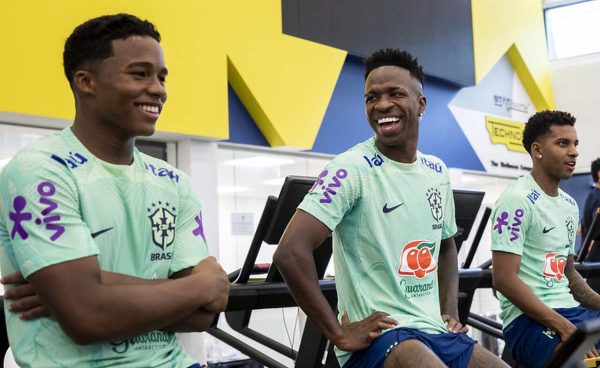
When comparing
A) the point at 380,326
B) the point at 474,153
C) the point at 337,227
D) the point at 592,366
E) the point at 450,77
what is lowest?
the point at 592,366

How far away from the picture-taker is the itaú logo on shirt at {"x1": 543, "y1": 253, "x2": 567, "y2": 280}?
10.9 feet

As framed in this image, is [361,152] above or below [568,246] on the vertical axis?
above

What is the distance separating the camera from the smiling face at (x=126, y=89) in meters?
1.74

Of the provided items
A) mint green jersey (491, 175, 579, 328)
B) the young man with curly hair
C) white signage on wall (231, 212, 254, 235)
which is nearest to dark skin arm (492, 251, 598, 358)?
the young man with curly hair

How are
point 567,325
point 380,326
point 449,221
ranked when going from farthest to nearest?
1. point 567,325
2. point 449,221
3. point 380,326

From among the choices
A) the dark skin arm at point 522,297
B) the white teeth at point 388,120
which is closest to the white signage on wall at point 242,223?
the dark skin arm at point 522,297

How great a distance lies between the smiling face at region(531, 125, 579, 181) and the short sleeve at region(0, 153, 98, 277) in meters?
2.50

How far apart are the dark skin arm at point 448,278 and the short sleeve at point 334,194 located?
558 millimetres

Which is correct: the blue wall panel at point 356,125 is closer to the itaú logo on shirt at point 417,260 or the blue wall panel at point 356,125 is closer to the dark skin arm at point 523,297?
the dark skin arm at point 523,297

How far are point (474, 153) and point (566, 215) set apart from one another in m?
5.95

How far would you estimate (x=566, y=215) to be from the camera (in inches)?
134

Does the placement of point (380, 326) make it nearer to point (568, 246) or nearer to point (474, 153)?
point (568, 246)

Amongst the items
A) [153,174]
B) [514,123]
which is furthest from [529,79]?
Answer: [153,174]

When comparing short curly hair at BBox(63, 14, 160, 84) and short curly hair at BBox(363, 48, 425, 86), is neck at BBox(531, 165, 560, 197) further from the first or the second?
short curly hair at BBox(63, 14, 160, 84)
